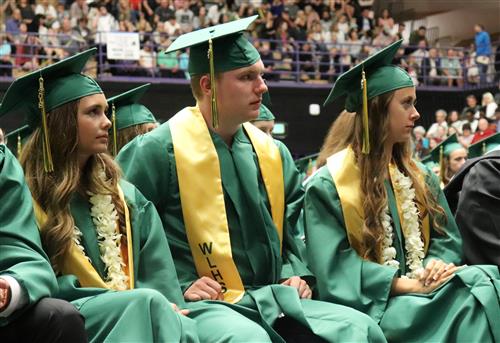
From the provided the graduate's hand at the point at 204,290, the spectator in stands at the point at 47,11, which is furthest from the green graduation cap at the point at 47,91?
the spectator in stands at the point at 47,11

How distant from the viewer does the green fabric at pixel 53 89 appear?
13.7ft

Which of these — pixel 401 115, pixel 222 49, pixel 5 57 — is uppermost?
pixel 222 49

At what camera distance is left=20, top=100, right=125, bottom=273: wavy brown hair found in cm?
404

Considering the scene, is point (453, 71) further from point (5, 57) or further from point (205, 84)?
point (205, 84)

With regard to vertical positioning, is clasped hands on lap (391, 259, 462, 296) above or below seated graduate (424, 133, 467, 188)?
above

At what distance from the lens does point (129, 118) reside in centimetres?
662

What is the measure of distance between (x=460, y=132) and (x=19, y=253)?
46.2 ft

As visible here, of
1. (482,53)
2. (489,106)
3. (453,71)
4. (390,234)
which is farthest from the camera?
(453,71)

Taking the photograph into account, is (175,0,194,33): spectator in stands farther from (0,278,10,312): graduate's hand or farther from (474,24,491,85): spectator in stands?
(0,278,10,312): graduate's hand

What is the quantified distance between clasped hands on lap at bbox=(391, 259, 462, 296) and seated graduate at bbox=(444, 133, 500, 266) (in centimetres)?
29

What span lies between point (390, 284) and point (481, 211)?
0.62m

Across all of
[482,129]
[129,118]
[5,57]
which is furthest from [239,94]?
[5,57]

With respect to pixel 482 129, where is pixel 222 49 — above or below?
above

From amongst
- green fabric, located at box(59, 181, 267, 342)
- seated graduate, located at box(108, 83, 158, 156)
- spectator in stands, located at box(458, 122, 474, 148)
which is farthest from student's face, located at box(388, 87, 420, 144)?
spectator in stands, located at box(458, 122, 474, 148)
